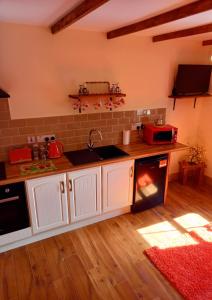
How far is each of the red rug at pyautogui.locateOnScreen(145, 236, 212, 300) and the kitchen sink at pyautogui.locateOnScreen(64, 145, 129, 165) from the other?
47.3 inches

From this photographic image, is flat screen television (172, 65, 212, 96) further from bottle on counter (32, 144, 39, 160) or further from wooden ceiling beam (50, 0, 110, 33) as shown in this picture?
bottle on counter (32, 144, 39, 160)

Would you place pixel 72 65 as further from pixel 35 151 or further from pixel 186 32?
pixel 186 32

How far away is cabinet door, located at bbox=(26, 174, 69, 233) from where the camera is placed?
230 cm

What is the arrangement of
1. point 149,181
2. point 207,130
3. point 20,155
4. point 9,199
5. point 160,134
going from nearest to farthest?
1. point 9,199
2. point 20,155
3. point 149,181
4. point 160,134
5. point 207,130

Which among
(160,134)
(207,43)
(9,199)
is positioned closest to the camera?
(9,199)

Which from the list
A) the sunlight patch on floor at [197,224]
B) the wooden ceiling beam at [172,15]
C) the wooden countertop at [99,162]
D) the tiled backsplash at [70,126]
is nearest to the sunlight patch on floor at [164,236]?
the sunlight patch on floor at [197,224]

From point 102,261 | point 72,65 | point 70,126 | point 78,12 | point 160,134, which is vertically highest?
point 78,12

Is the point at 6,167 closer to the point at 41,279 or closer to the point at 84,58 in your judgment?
the point at 41,279

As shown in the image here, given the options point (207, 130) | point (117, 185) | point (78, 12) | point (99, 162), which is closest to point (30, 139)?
point (99, 162)

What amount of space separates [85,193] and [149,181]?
0.93 metres

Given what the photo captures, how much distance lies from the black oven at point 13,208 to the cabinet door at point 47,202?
7 cm

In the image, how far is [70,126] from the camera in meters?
2.82

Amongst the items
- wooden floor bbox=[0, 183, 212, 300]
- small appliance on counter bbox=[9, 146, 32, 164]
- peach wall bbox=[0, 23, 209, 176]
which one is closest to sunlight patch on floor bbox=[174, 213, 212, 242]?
wooden floor bbox=[0, 183, 212, 300]

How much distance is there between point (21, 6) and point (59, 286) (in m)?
2.45
